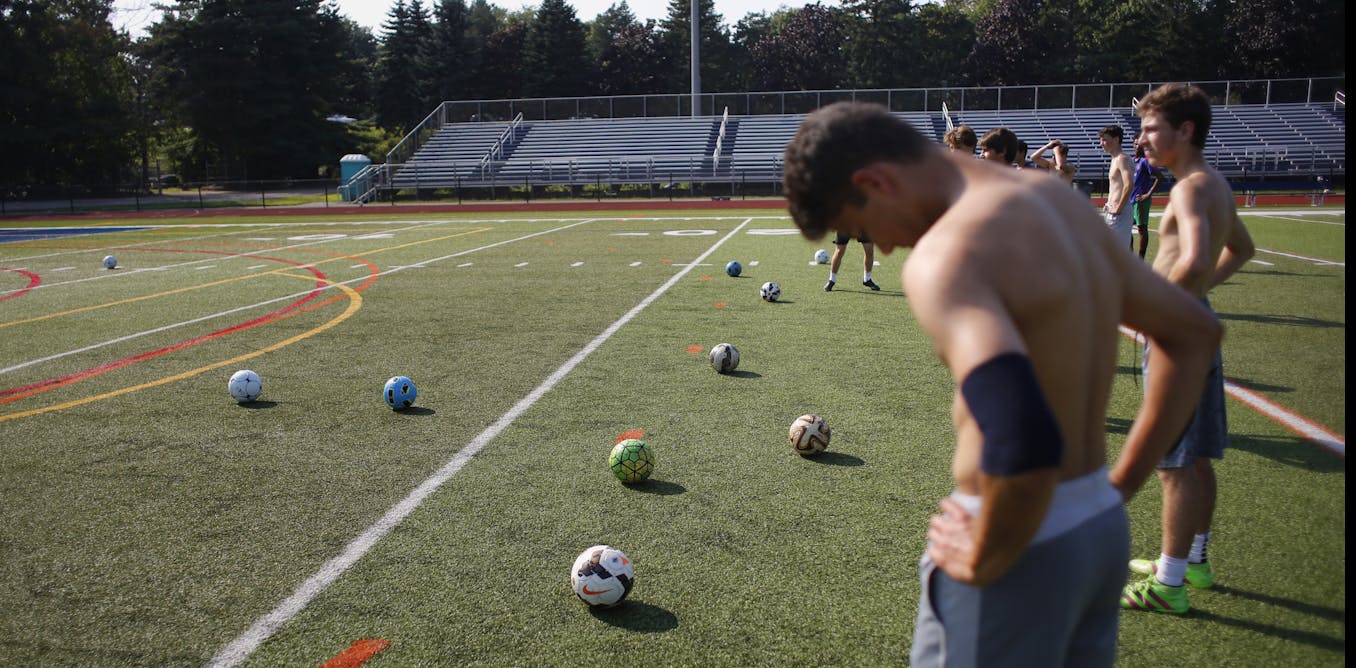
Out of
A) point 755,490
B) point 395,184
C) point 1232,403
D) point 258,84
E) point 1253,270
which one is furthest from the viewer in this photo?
point 258,84

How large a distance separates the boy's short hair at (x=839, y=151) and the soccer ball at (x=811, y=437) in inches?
165

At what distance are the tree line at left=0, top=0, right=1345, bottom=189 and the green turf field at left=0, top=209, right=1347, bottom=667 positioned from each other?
47.0 m

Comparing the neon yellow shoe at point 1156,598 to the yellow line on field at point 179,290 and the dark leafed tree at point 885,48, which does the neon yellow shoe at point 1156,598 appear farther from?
the dark leafed tree at point 885,48

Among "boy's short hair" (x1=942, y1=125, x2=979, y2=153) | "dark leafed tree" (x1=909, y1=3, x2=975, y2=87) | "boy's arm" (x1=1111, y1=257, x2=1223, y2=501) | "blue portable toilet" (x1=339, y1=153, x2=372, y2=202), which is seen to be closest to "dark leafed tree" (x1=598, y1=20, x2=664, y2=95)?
"dark leafed tree" (x1=909, y1=3, x2=975, y2=87)

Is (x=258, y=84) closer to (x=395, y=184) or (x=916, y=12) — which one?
(x=395, y=184)

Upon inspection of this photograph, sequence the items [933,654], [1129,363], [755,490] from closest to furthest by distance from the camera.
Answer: [933,654]
[755,490]
[1129,363]

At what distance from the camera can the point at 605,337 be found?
10.2 m

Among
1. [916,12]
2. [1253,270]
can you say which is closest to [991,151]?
[1253,270]

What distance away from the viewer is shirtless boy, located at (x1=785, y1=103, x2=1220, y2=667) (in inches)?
62.6

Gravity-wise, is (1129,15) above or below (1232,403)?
above

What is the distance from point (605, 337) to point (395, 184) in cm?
3625

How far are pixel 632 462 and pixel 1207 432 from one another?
298 centimetres

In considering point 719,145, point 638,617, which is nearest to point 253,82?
point 719,145

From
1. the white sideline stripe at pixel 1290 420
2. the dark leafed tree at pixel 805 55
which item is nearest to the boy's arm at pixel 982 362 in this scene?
the white sideline stripe at pixel 1290 420
